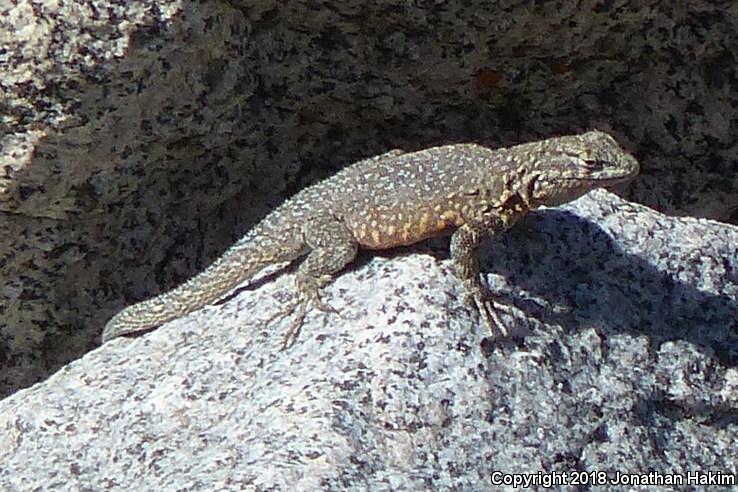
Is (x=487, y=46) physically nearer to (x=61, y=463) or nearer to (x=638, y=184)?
(x=638, y=184)

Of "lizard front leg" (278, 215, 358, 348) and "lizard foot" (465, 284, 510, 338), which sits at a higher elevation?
"lizard front leg" (278, 215, 358, 348)

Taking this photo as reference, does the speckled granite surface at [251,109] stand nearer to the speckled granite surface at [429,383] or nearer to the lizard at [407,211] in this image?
the lizard at [407,211]

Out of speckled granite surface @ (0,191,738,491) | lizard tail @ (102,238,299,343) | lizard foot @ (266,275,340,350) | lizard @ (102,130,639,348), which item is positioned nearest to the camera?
speckled granite surface @ (0,191,738,491)

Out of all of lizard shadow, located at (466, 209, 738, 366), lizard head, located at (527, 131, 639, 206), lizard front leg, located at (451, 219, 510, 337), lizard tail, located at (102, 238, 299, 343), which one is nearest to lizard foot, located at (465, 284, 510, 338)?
lizard front leg, located at (451, 219, 510, 337)

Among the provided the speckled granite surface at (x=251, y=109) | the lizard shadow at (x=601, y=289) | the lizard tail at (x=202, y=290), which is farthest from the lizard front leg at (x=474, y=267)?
the speckled granite surface at (x=251, y=109)

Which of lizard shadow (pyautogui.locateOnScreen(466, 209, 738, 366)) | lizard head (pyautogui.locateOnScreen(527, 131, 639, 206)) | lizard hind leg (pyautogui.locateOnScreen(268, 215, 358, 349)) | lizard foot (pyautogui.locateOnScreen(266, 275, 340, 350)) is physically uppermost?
lizard head (pyautogui.locateOnScreen(527, 131, 639, 206))

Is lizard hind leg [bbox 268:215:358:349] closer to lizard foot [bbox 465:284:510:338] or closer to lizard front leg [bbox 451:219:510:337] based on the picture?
lizard front leg [bbox 451:219:510:337]

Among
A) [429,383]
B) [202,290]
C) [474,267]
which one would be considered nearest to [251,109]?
[202,290]
